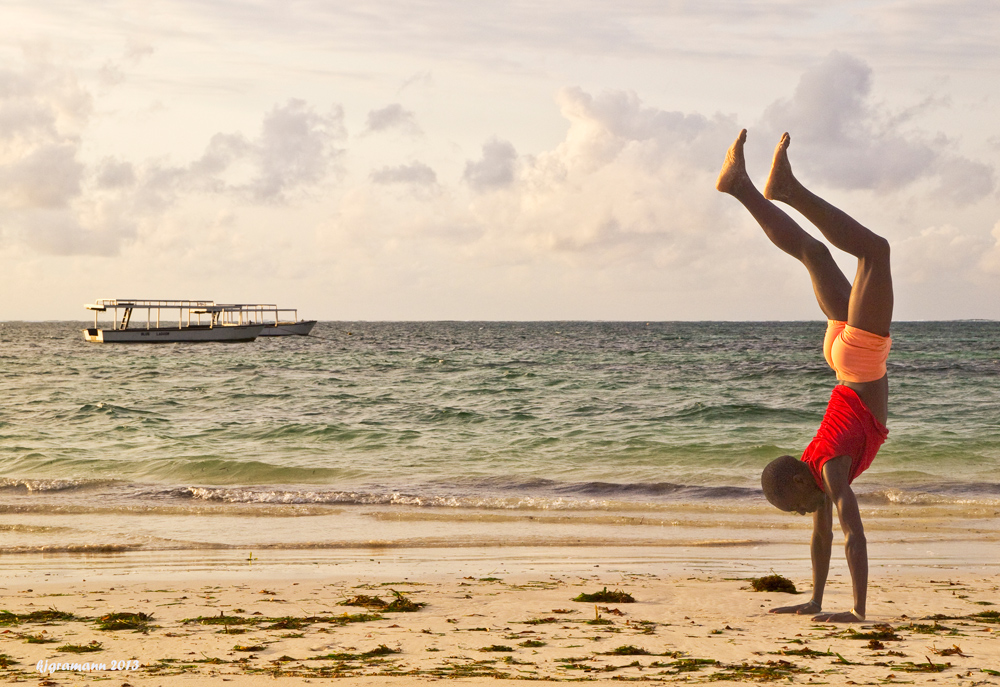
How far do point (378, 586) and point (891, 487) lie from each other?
8208mm

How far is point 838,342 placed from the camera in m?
4.68

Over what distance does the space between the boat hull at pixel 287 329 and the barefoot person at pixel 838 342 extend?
234ft

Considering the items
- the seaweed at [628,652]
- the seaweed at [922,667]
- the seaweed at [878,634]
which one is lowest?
the seaweed at [628,652]

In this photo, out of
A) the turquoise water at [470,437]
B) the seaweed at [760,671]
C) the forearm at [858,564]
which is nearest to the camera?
the seaweed at [760,671]

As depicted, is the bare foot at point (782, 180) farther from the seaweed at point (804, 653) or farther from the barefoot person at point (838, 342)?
the seaweed at point (804, 653)

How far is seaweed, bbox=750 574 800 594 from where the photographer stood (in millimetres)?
6313

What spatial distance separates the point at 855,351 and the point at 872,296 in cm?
35

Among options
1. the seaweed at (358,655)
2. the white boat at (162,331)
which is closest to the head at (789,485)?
the seaweed at (358,655)

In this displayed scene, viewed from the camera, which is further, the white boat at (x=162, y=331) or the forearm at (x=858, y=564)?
the white boat at (x=162, y=331)

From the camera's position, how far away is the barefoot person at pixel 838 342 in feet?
14.5

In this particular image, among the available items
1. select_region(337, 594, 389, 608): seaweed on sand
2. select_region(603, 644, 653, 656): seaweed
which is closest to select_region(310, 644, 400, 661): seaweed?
select_region(337, 594, 389, 608): seaweed on sand

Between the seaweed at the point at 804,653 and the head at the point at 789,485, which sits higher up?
the head at the point at 789,485

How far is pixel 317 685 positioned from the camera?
161 inches

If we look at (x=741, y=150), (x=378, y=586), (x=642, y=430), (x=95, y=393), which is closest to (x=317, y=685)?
(x=378, y=586)
